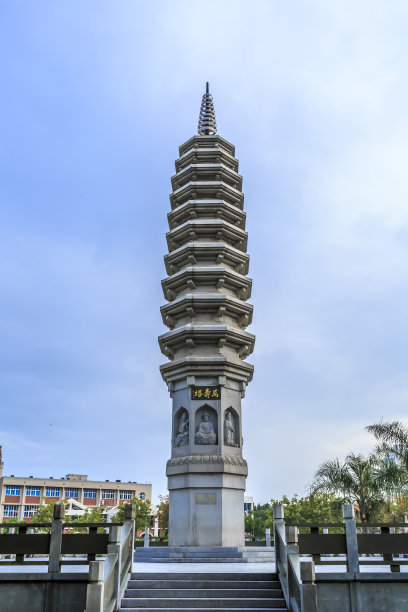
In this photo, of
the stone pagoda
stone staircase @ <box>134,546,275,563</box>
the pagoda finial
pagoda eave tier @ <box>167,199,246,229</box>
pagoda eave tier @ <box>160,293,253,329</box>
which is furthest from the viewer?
the pagoda finial

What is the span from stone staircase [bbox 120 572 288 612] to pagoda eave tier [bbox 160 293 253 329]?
43.7ft

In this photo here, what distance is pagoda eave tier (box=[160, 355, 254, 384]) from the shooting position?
926 inches

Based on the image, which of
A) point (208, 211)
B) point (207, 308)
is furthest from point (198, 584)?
point (208, 211)

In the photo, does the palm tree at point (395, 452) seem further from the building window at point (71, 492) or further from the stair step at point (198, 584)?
the building window at point (71, 492)

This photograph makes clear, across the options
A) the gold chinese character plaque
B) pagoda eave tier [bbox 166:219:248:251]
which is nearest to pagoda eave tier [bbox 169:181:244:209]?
pagoda eave tier [bbox 166:219:248:251]

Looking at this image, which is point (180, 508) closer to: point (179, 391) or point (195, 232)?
point (179, 391)

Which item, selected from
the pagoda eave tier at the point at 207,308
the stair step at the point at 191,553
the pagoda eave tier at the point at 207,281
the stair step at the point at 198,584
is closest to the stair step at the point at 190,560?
the stair step at the point at 191,553

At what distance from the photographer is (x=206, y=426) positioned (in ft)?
75.1

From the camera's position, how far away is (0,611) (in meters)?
12.3

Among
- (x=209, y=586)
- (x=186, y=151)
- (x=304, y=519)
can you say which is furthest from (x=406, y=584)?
(x=304, y=519)

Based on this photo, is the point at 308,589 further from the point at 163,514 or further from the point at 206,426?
the point at 163,514

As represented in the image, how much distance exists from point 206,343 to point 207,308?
1758 millimetres

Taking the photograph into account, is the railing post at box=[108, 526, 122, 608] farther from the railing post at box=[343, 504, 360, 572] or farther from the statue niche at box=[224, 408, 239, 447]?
the statue niche at box=[224, 408, 239, 447]

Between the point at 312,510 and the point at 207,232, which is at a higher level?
the point at 207,232
